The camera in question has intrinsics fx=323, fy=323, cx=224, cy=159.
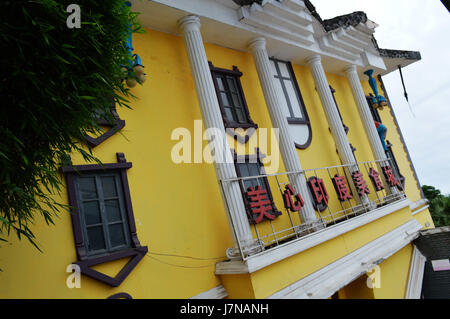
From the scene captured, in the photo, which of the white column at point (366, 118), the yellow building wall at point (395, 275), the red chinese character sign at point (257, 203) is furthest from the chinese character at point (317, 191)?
the white column at point (366, 118)

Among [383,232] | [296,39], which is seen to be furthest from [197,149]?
[383,232]

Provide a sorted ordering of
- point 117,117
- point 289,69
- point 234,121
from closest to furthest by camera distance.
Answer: point 117,117 < point 234,121 < point 289,69

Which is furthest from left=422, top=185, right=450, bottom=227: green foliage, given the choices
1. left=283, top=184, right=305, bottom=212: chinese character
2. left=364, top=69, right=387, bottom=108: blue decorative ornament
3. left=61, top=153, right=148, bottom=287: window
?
left=61, top=153, right=148, bottom=287: window

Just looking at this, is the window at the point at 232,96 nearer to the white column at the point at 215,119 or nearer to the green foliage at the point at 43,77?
the white column at the point at 215,119

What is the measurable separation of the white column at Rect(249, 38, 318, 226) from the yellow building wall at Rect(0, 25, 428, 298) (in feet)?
1.57

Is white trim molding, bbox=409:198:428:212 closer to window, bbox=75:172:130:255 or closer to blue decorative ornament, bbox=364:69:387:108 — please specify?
blue decorative ornament, bbox=364:69:387:108

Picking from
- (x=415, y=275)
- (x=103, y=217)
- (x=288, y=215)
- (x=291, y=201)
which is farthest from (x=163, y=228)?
(x=415, y=275)

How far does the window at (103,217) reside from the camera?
3355 millimetres

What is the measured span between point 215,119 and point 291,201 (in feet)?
5.37

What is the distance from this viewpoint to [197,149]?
→ 15.6 ft

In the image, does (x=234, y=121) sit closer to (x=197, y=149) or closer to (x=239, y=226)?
(x=197, y=149)

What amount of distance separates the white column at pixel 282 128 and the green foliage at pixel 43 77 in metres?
3.60

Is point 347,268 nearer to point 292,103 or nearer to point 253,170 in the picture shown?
point 253,170

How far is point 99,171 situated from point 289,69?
16.4ft
